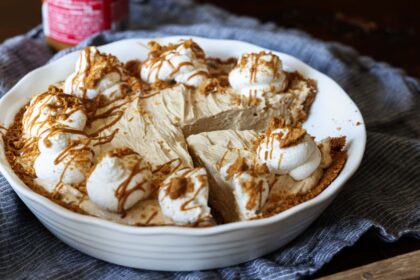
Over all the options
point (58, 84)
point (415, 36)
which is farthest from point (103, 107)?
point (415, 36)

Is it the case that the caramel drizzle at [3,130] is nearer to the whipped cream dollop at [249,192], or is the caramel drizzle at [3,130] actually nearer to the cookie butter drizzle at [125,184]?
the cookie butter drizzle at [125,184]

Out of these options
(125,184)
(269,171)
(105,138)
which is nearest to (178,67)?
(105,138)

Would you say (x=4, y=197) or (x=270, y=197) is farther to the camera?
(x=4, y=197)

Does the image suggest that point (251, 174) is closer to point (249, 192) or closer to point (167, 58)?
point (249, 192)

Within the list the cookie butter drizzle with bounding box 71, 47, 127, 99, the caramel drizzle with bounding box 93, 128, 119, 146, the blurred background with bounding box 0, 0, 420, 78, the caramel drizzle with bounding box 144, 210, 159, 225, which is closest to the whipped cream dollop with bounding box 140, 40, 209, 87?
the cookie butter drizzle with bounding box 71, 47, 127, 99

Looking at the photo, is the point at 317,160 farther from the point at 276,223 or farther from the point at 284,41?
the point at 284,41

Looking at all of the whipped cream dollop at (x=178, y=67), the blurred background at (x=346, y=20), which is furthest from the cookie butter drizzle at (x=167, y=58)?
the blurred background at (x=346, y=20)
